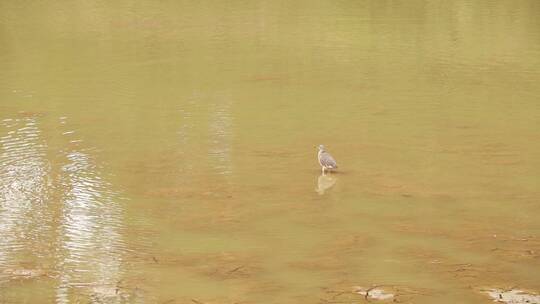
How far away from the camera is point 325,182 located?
36.5 feet

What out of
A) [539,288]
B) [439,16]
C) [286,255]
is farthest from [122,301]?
[439,16]

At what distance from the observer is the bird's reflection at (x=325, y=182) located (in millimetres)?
10859

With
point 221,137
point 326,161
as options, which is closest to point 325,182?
point 326,161

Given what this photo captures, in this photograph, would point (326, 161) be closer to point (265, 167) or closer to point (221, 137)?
point (265, 167)

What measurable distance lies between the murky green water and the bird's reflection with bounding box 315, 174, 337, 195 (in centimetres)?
4

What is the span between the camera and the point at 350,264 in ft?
28.5

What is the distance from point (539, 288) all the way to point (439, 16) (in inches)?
736

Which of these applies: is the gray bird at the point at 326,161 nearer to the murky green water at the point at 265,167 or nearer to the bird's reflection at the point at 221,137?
the murky green water at the point at 265,167

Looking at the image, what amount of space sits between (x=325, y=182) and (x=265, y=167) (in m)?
0.87

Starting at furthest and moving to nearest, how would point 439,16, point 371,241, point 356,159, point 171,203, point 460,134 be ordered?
point 439,16, point 460,134, point 356,159, point 171,203, point 371,241

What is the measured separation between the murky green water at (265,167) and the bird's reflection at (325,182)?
0.04 m

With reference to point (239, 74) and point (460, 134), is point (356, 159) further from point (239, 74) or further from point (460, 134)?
point (239, 74)

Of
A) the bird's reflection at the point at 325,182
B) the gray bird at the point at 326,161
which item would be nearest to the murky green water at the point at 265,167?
the bird's reflection at the point at 325,182

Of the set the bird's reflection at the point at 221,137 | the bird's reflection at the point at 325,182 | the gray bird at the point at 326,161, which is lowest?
the bird's reflection at the point at 221,137
